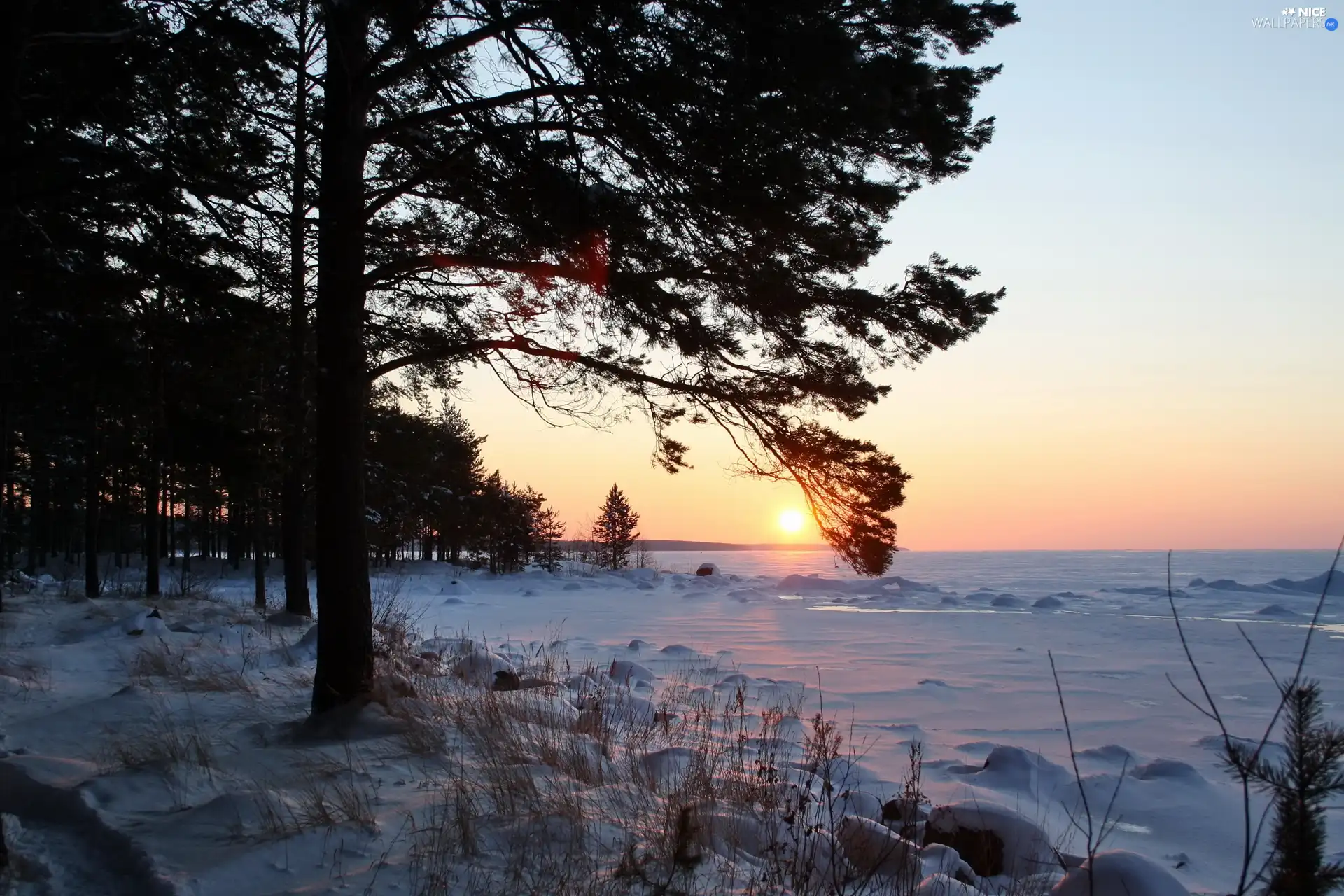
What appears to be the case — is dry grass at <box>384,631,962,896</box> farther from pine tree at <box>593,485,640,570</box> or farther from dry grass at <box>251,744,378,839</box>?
pine tree at <box>593,485,640,570</box>

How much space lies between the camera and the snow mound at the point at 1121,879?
3.83 meters

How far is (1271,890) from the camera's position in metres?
1.77

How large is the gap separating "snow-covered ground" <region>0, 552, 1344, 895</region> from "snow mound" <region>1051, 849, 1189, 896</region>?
4 centimetres

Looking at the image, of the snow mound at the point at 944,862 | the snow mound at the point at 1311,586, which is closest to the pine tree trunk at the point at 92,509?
the snow mound at the point at 944,862

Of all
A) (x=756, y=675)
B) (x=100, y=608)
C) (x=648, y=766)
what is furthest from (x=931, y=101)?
(x=100, y=608)

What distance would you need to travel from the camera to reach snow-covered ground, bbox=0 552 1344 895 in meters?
3.45

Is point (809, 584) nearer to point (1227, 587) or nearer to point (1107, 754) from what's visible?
point (1227, 587)

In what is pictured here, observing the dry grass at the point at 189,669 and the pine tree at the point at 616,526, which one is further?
the pine tree at the point at 616,526

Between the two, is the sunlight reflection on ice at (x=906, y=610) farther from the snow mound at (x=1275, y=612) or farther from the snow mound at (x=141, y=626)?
the snow mound at (x=141, y=626)

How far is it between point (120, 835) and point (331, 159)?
168 inches

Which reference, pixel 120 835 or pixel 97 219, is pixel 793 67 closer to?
pixel 120 835

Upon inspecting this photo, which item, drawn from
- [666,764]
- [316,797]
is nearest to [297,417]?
[666,764]

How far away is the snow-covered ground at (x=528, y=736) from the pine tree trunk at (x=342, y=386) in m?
0.52

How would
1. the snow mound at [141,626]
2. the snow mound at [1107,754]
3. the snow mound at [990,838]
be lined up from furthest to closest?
the snow mound at [141,626] < the snow mound at [1107,754] < the snow mound at [990,838]
